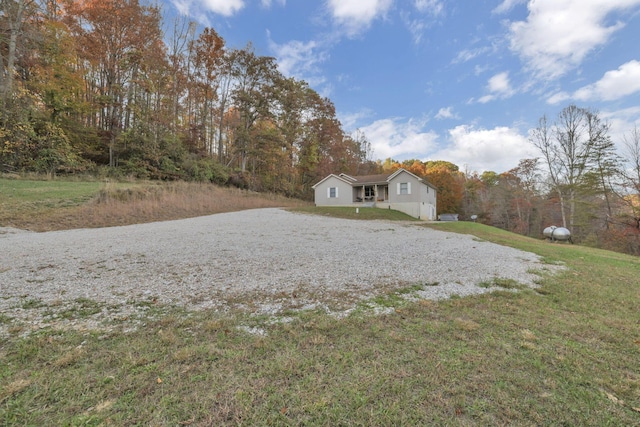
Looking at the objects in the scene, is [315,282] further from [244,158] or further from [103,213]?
[244,158]

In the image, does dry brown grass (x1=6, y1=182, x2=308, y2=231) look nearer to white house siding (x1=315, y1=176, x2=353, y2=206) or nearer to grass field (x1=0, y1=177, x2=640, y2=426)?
white house siding (x1=315, y1=176, x2=353, y2=206)

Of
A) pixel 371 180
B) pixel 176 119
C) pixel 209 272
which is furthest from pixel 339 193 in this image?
pixel 209 272

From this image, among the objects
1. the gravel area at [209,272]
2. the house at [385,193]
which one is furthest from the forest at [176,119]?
the gravel area at [209,272]

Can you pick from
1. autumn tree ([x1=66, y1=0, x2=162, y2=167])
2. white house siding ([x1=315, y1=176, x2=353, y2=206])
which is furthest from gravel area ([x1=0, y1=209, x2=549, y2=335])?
white house siding ([x1=315, y1=176, x2=353, y2=206])

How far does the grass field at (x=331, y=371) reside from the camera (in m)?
1.68

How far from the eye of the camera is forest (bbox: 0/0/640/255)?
49.4ft

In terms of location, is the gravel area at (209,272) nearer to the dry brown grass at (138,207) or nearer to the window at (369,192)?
the dry brown grass at (138,207)

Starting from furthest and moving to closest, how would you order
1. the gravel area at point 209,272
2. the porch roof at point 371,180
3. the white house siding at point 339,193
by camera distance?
the white house siding at point 339,193 → the porch roof at point 371,180 → the gravel area at point 209,272

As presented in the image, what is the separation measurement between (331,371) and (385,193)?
913 inches

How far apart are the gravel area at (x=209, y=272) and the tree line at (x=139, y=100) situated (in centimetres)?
1091

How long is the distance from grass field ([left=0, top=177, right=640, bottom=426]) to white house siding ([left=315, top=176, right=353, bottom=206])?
838 inches

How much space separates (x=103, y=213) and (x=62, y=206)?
1.46 meters

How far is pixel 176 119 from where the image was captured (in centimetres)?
2227

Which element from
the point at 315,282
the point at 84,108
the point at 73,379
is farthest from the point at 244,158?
the point at 73,379
